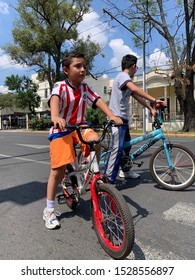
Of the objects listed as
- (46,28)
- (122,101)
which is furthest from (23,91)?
(122,101)

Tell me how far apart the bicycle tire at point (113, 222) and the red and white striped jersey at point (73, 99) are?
0.94m

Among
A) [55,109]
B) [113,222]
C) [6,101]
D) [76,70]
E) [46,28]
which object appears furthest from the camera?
[6,101]

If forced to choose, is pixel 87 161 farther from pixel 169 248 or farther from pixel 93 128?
pixel 169 248

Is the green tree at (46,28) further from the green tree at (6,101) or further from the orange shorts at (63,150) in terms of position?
the orange shorts at (63,150)

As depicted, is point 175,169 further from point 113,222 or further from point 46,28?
point 46,28

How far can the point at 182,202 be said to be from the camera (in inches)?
154

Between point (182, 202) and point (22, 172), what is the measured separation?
12.2 ft

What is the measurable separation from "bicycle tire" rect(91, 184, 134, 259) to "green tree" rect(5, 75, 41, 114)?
36.4m

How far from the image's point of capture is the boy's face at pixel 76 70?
3080 mm

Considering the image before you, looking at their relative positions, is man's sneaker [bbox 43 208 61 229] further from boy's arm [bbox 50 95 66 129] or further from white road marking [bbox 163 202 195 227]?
white road marking [bbox 163 202 195 227]

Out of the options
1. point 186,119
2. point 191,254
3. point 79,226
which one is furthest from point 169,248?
point 186,119

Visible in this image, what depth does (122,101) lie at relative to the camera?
15.1 feet

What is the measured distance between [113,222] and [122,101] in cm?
242
